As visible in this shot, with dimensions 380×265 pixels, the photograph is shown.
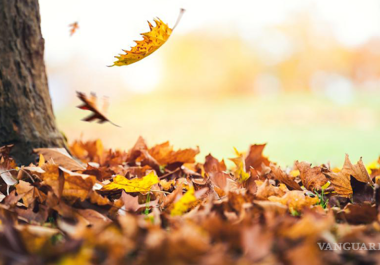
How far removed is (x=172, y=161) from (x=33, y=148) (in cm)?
67

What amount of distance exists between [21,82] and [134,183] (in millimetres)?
914

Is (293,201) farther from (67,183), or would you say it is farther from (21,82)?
(21,82)

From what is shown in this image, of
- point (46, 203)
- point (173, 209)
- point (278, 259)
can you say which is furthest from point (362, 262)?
point (46, 203)

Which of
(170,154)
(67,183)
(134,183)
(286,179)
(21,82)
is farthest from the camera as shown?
(170,154)

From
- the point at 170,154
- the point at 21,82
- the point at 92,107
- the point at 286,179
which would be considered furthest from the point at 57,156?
the point at 286,179

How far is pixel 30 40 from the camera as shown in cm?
198

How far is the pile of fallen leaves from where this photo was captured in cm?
77

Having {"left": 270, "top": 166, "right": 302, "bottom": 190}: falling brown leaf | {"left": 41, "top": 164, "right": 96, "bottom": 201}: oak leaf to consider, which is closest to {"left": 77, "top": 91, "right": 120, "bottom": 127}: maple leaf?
{"left": 41, "top": 164, "right": 96, "bottom": 201}: oak leaf

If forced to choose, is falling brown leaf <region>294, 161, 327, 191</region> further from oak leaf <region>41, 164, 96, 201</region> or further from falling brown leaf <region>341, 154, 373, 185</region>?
oak leaf <region>41, 164, 96, 201</region>

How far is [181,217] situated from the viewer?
1089mm

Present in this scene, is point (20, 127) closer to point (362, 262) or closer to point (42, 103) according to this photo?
point (42, 103)

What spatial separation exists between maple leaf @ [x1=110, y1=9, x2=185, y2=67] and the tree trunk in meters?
0.73

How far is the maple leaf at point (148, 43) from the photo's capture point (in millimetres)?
1425

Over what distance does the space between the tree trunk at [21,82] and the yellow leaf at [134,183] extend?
0.74 metres
